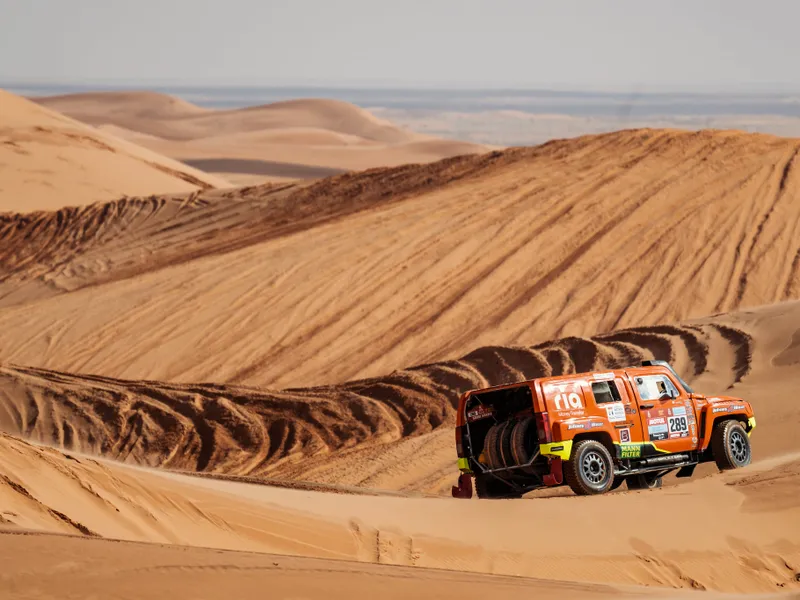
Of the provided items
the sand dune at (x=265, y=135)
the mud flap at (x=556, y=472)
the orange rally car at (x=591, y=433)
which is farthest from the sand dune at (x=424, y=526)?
the sand dune at (x=265, y=135)

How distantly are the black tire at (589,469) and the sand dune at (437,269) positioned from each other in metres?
12.0

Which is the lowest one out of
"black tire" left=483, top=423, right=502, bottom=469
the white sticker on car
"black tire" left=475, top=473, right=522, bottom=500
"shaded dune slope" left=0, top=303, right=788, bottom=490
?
"shaded dune slope" left=0, top=303, right=788, bottom=490

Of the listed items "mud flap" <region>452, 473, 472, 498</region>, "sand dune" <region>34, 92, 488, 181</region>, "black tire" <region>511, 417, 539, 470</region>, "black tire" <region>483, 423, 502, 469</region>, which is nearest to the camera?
"black tire" <region>511, 417, 539, 470</region>

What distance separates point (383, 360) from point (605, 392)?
41.0ft

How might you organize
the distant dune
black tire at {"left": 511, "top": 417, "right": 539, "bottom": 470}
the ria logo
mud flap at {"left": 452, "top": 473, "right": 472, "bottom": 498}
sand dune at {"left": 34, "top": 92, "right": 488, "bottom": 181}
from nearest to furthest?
the distant dune < the ria logo < black tire at {"left": 511, "top": 417, "right": 539, "bottom": 470} < mud flap at {"left": 452, "top": 473, "right": 472, "bottom": 498} < sand dune at {"left": 34, "top": 92, "right": 488, "bottom": 181}

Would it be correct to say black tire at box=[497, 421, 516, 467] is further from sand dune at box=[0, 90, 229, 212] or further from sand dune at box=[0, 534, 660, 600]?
sand dune at box=[0, 90, 229, 212]

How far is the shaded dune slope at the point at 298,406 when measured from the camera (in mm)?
19922

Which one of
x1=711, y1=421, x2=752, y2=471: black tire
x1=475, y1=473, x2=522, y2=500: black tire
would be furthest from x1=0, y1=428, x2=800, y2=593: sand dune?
x1=711, y1=421, x2=752, y2=471: black tire

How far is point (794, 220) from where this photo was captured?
31047 millimetres

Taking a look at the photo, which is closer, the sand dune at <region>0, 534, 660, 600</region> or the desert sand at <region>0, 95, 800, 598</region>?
the sand dune at <region>0, 534, 660, 600</region>

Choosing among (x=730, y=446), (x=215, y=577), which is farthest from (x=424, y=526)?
(x=730, y=446)

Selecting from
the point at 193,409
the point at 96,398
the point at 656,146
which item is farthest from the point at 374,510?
the point at 656,146

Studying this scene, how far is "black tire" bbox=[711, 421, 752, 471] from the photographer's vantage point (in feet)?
47.1

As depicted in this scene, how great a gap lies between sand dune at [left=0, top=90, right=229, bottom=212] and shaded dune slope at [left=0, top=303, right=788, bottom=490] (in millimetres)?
27100
